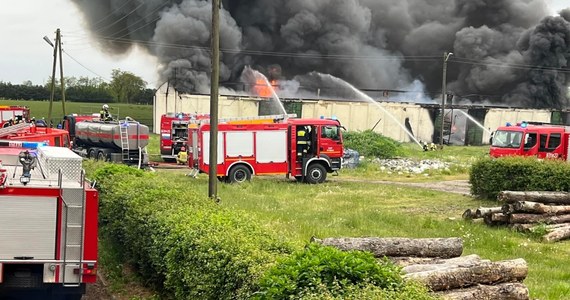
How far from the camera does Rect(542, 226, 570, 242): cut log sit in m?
12.5

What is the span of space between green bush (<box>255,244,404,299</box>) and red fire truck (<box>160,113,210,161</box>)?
1076 inches

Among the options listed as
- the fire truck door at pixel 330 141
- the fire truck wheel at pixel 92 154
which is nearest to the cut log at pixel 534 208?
the fire truck door at pixel 330 141

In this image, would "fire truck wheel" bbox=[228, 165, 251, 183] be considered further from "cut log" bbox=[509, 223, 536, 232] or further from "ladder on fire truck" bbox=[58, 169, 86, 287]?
"ladder on fire truck" bbox=[58, 169, 86, 287]

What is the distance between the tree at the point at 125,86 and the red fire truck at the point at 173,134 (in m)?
46.2

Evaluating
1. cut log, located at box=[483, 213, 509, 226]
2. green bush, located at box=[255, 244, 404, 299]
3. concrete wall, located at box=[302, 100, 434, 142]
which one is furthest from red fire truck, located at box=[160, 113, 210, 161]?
green bush, located at box=[255, 244, 404, 299]

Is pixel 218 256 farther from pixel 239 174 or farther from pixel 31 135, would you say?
pixel 239 174

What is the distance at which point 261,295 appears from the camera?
4.59 metres

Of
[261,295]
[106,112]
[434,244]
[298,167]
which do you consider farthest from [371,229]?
[106,112]

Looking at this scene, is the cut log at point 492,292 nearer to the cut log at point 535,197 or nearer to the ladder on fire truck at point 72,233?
the ladder on fire truck at point 72,233

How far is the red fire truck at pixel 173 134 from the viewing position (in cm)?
3195

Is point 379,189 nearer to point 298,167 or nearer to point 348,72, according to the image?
point 298,167

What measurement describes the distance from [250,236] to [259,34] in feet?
173

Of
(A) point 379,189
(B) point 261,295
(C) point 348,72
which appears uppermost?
(C) point 348,72

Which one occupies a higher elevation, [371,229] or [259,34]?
[259,34]
